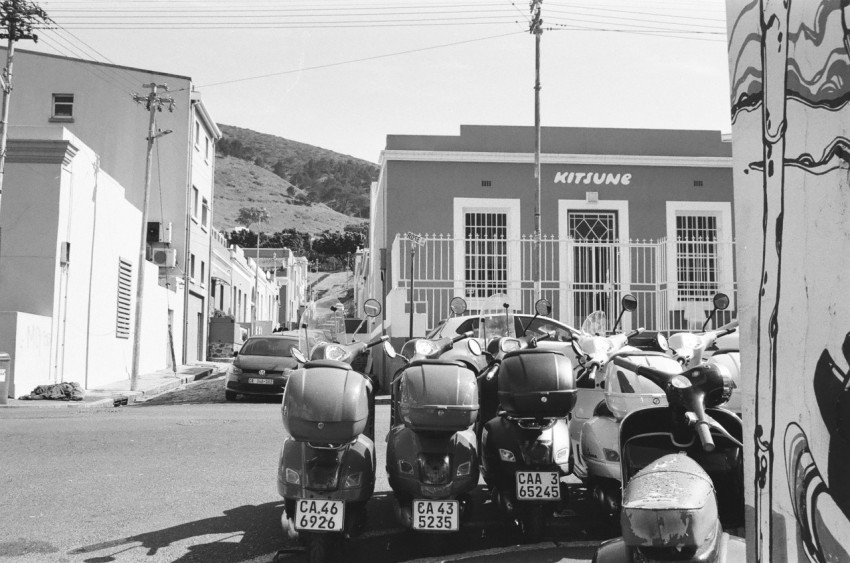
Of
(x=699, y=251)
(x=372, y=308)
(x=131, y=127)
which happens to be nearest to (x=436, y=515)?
(x=372, y=308)

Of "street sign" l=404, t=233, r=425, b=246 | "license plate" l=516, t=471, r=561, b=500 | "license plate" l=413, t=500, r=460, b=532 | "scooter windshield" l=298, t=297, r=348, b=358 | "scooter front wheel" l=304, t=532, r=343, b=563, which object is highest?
"street sign" l=404, t=233, r=425, b=246

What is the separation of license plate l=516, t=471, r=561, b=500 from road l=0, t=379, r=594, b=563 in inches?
21.5

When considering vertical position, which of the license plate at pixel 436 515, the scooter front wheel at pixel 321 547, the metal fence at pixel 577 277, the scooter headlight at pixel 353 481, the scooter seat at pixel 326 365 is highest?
the metal fence at pixel 577 277

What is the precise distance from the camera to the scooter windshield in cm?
624

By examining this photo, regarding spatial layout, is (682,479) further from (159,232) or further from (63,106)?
(63,106)

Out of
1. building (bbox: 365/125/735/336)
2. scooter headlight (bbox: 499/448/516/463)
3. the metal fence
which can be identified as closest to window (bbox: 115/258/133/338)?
building (bbox: 365/125/735/336)

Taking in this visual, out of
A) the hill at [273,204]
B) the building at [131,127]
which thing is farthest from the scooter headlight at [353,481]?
the hill at [273,204]

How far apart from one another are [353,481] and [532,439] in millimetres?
1223

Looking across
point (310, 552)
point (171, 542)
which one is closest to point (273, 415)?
point (171, 542)

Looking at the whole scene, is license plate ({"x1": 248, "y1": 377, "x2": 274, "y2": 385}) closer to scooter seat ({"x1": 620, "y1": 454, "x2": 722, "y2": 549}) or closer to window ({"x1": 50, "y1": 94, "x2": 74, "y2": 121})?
scooter seat ({"x1": 620, "y1": 454, "x2": 722, "y2": 549})

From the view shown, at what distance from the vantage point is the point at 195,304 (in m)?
34.5

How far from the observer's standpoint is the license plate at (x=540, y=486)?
502 cm

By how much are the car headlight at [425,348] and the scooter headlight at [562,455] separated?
111 cm

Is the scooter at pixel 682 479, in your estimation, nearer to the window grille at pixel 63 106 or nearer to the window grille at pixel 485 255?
the window grille at pixel 485 255
